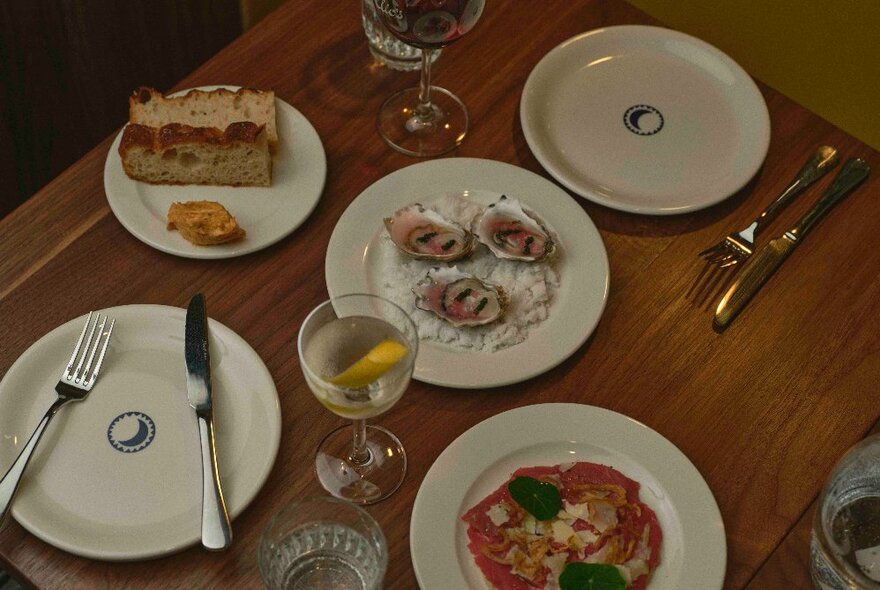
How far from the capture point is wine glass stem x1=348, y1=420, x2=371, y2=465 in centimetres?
118

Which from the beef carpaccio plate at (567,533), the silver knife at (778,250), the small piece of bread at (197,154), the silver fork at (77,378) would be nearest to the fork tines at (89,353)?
the silver fork at (77,378)

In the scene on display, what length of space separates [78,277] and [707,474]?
2.86 feet

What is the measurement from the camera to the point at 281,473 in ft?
3.92

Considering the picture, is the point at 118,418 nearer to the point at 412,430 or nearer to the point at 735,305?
the point at 412,430

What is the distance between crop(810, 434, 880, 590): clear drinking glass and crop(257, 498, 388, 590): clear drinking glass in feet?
1.60

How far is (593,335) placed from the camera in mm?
1345

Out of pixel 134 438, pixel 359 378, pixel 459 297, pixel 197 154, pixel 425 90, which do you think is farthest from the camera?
pixel 425 90

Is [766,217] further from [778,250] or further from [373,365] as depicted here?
[373,365]

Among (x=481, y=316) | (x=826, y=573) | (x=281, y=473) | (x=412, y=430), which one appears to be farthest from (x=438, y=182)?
(x=826, y=573)

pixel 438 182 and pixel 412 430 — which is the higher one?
pixel 438 182

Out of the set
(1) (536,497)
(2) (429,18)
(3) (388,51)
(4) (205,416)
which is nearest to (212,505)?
(4) (205,416)

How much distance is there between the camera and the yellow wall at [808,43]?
1973mm

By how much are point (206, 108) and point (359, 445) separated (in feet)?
1.97

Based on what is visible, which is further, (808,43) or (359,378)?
(808,43)
